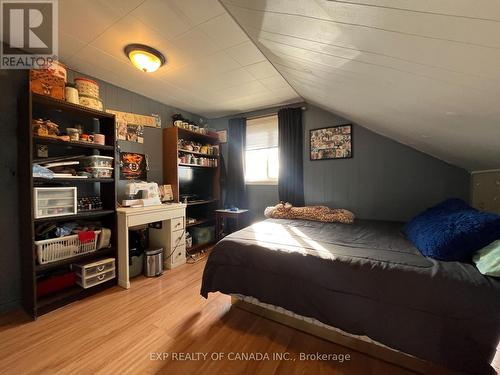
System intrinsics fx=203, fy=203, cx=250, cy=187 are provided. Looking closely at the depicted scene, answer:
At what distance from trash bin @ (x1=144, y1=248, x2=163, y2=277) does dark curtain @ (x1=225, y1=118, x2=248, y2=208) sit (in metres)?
1.51

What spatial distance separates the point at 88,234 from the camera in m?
2.00

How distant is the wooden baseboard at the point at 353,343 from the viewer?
1.23 meters

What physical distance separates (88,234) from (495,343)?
297 cm

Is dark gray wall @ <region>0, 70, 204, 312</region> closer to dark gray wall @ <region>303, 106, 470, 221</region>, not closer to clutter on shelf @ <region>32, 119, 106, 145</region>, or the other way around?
clutter on shelf @ <region>32, 119, 106, 145</region>

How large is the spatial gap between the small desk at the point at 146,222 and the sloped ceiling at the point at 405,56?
2.02m

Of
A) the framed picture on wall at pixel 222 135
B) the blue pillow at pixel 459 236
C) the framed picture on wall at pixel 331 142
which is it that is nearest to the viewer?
Answer: the blue pillow at pixel 459 236

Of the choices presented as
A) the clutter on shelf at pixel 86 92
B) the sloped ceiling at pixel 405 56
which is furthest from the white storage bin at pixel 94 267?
the sloped ceiling at pixel 405 56

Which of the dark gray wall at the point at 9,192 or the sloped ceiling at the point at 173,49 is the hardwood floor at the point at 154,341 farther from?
the sloped ceiling at the point at 173,49

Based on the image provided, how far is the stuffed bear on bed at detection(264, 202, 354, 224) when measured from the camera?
2.55m

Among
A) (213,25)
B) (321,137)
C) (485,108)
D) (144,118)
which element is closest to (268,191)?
(321,137)

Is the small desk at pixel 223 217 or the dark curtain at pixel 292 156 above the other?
the dark curtain at pixel 292 156

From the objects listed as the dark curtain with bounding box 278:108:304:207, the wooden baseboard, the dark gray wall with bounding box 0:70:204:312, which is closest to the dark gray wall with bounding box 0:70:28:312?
the dark gray wall with bounding box 0:70:204:312

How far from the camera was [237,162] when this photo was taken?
11.9 ft

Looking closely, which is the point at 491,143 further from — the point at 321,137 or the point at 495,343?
the point at 321,137
